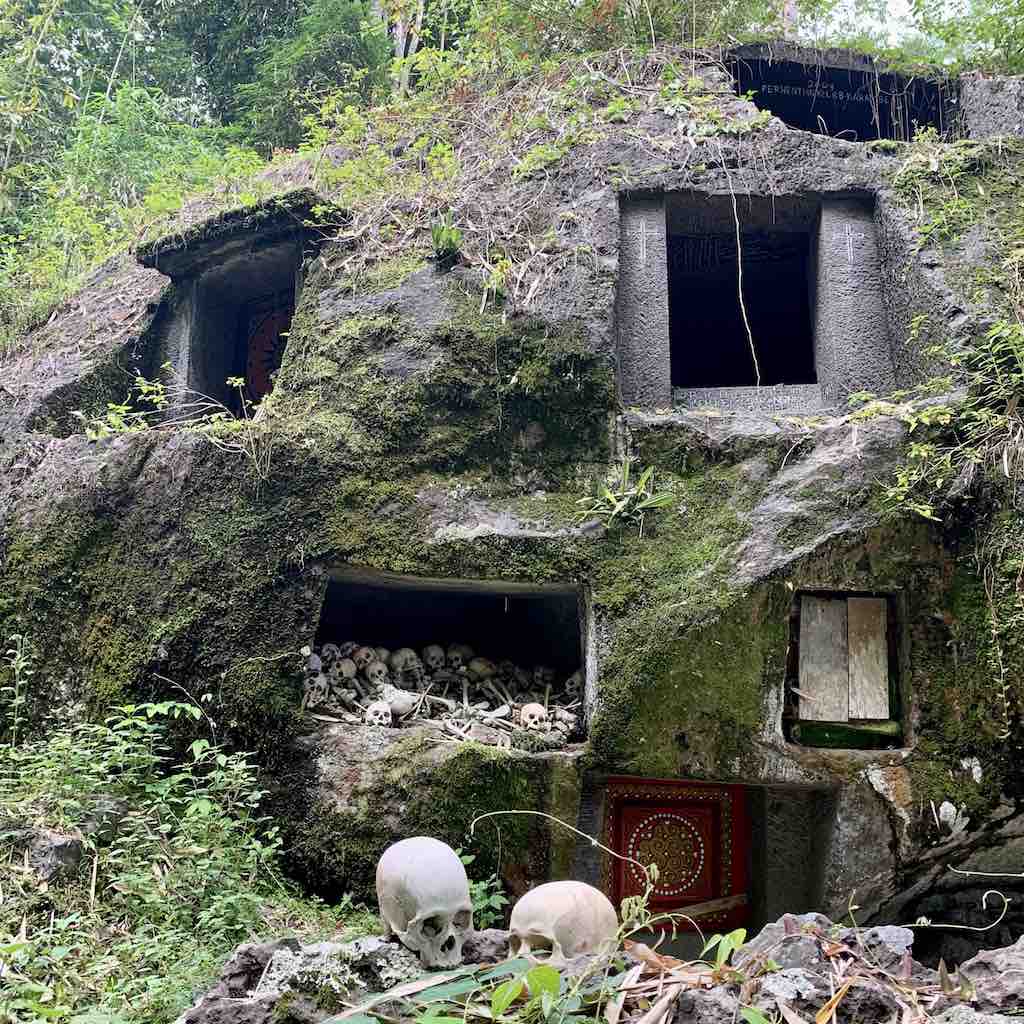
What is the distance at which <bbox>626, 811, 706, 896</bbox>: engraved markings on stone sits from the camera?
7.07 metres

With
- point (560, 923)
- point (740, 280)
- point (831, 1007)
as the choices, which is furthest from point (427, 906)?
point (740, 280)

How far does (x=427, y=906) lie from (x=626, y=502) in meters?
3.28

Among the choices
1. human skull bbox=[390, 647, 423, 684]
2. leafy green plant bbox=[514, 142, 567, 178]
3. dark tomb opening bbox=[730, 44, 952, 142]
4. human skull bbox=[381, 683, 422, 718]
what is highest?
dark tomb opening bbox=[730, 44, 952, 142]

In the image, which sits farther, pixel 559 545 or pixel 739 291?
pixel 739 291

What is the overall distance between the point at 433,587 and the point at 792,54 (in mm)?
6647

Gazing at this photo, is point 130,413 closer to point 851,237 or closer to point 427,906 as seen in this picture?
point 427,906

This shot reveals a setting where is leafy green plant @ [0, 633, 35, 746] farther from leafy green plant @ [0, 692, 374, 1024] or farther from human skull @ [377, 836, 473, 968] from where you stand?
human skull @ [377, 836, 473, 968]

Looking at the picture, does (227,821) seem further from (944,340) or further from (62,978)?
(944,340)

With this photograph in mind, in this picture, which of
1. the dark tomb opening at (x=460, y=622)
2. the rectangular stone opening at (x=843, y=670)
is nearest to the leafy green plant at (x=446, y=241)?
the dark tomb opening at (x=460, y=622)

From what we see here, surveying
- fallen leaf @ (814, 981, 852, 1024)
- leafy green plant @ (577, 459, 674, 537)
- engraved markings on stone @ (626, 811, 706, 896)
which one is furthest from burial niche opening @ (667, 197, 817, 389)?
fallen leaf @ (814, 981, 852, 1024)

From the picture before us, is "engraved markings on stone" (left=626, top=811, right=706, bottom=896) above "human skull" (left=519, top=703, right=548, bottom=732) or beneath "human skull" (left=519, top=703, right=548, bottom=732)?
beneath

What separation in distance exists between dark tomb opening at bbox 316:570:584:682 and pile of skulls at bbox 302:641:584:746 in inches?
14.4

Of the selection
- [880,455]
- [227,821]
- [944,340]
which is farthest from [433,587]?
[944,340]

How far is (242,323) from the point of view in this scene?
381 inches
